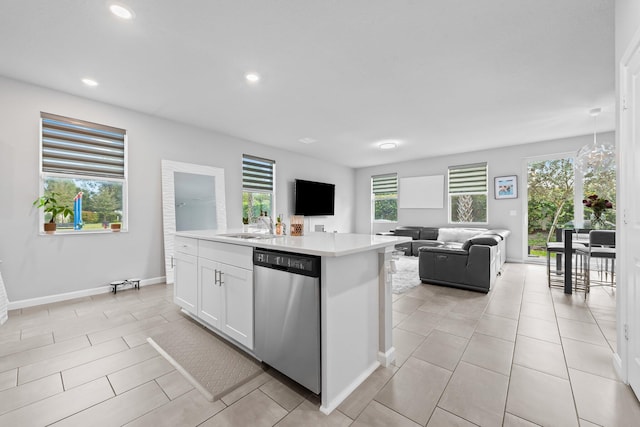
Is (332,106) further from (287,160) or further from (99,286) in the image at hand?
(99,286)

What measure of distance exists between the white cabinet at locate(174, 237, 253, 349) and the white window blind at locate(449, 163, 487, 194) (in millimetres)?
6323

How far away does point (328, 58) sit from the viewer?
2.65 metres

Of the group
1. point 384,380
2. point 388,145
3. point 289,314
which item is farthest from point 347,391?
point 388,145

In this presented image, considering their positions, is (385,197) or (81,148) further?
(385,197)

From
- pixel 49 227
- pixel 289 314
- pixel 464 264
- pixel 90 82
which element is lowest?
pixel 464 264

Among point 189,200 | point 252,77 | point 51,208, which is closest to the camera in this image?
point 252,77

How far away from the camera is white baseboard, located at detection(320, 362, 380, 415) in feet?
4.82

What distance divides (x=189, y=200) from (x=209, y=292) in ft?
8.60

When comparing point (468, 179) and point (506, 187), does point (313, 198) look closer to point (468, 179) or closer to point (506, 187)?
point (468, 179)

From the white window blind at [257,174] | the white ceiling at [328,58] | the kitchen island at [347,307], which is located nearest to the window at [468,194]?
the white ceiling at [328,58]

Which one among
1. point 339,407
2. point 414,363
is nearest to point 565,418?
point 414,363

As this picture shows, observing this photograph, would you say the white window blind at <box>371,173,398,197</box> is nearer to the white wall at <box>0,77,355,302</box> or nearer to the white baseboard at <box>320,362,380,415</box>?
the white wall at <box>0,77,355,302</box>

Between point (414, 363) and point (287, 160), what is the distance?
5252 millimetres

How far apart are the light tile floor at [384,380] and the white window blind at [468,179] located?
4019 millimetres
